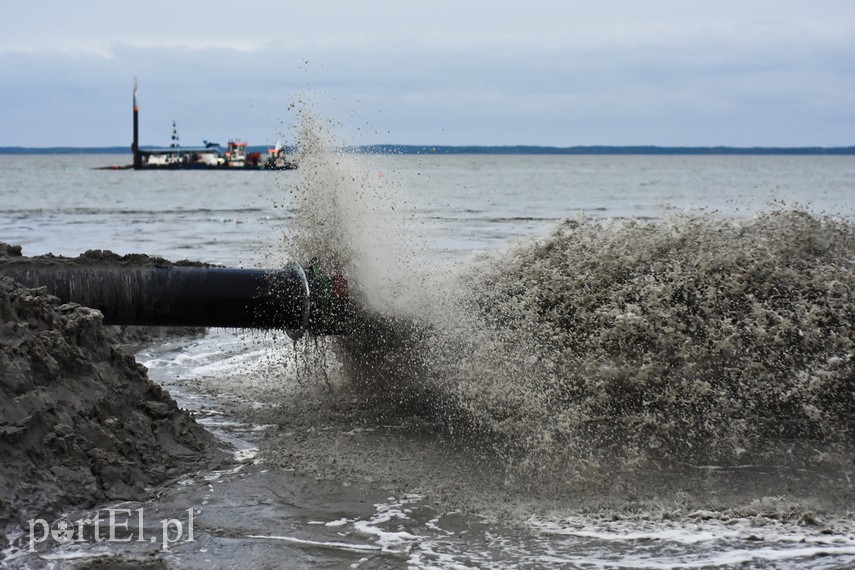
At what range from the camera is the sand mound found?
455 centimetres

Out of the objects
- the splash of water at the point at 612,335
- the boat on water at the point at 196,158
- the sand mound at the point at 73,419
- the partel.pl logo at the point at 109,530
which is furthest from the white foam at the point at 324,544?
the boat on water at the point at 196,158

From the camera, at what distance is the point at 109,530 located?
171 inches

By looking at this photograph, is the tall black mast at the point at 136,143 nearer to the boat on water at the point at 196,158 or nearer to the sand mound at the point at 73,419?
the boat on water at the point at 196,158

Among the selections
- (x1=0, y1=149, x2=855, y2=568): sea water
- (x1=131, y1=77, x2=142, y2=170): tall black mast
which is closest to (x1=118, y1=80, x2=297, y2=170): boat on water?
(x1=131, y1=77, x2=142, y2=170): tall black mast

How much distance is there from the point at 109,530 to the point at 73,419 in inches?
31.8

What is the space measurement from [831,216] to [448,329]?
303 cm

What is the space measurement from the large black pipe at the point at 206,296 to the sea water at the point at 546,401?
0.33 m

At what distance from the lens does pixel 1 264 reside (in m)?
6.20

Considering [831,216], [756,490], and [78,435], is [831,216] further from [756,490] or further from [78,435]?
[78,435]

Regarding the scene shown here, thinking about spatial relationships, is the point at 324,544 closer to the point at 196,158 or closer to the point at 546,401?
the point at 546,401

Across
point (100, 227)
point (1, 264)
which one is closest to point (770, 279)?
point (1, 264)

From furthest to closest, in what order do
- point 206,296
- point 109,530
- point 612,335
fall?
point 206,296 → point 612,335 → point 109,530

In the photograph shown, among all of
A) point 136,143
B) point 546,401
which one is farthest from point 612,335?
point 136,143

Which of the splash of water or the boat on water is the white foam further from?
the boat on water
